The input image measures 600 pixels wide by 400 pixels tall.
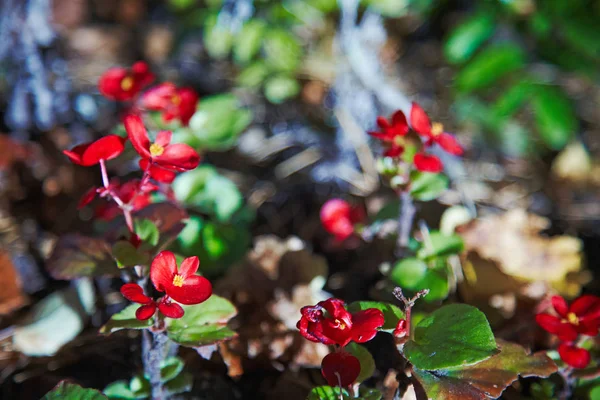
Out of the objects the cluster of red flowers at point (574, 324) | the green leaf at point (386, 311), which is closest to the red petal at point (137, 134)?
the green leaf at point (386, 311)

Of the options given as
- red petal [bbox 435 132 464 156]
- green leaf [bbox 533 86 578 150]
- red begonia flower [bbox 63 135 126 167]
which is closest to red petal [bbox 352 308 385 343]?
red petal [bbox 435 132 464 156]

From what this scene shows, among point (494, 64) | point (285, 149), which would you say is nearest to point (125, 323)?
point (285, 149)

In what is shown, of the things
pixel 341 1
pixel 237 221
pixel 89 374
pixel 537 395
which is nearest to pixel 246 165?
pixel 237 221

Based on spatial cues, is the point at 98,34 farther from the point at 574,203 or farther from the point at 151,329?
the point at 574,203

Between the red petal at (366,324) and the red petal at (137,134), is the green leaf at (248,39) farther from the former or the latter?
the red petal at (366,324)

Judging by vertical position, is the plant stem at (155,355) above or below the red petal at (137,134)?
below

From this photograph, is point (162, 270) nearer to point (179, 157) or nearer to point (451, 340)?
point (179, 157)

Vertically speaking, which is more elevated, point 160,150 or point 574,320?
point 160,150
